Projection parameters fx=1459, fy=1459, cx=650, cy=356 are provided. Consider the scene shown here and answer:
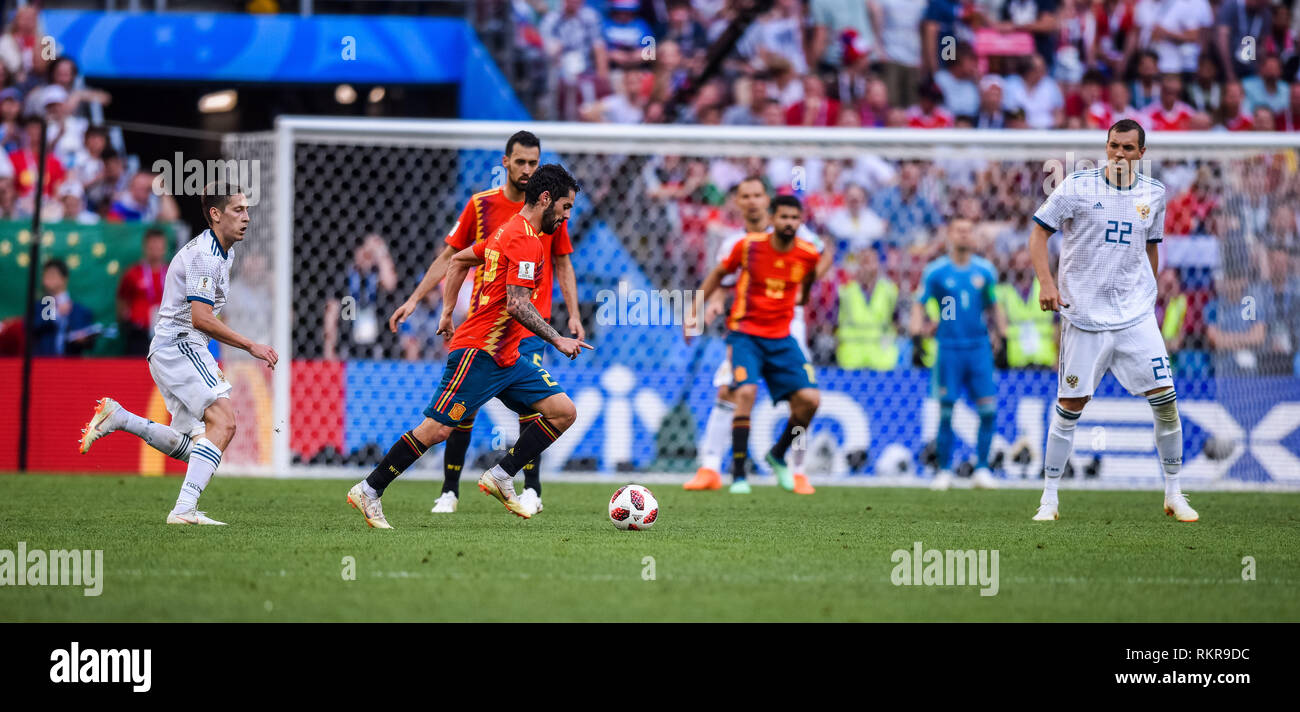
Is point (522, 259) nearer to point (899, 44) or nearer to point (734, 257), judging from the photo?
point (734, 257)

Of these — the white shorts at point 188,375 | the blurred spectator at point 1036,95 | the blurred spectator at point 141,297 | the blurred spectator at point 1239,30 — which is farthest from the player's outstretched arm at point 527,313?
the blurred spectator at point 1239,30

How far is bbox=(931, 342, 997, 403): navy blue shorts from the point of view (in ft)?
41.8

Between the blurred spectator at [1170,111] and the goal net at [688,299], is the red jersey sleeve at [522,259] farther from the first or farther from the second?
the blurred spectator at [1170,111]

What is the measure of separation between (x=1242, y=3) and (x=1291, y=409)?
756 cm

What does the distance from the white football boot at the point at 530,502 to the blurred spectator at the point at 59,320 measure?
6.25 metres

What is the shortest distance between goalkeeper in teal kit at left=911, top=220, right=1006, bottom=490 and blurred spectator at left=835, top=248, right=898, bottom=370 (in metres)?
1.38

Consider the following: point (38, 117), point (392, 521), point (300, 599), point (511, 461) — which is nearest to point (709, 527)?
point (511, 461)

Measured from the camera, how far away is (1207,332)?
14.1 m

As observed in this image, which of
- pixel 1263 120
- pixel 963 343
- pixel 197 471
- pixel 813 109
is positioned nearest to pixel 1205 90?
pixel 1263 120

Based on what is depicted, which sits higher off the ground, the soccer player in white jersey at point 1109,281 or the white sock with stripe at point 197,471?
the soccer player in white jersey at point 1109,281

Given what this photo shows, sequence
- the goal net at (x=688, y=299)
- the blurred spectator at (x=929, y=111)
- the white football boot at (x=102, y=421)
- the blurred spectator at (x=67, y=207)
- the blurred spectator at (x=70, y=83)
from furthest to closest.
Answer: the blurred spectator at (x=929, y=111)
the blurred spectator at (x=70, y=83)
the blurred spectator at (x=67, y=207)
the goal net at (x=688, y=299)
the white football boot at (x=102, y=421)

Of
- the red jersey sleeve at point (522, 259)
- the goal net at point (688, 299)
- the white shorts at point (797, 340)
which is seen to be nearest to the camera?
the red jersey sleeve at point (522, 259)

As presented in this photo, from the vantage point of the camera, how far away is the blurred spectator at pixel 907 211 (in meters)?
15.4

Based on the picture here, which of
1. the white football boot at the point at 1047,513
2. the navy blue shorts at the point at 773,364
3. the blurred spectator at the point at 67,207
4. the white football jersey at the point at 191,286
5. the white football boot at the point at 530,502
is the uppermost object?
the blurred spectator at the point at 67,207
